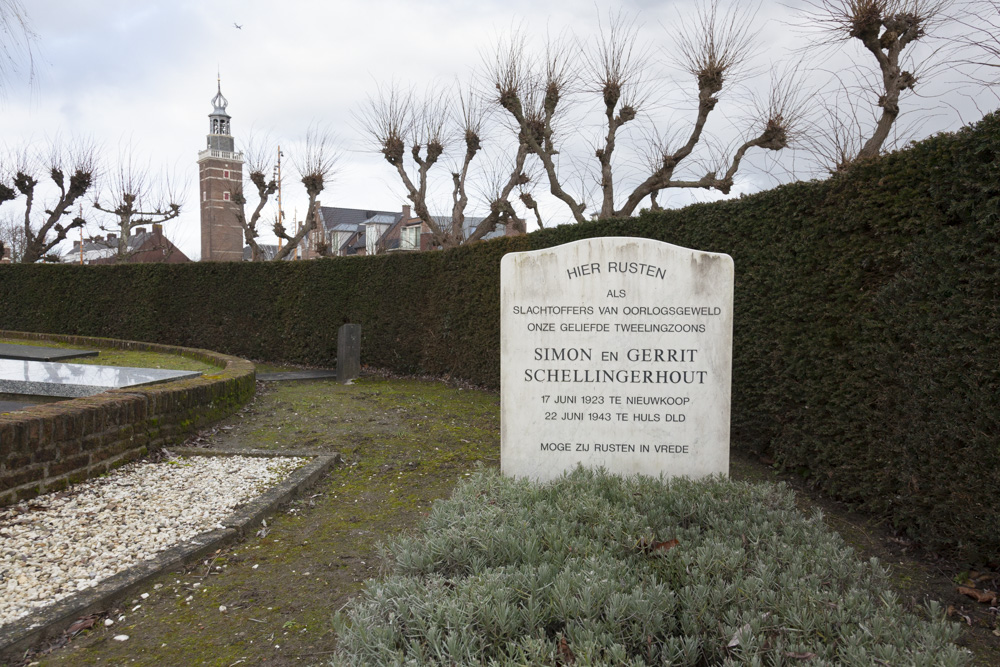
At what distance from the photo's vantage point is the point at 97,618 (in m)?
3.15

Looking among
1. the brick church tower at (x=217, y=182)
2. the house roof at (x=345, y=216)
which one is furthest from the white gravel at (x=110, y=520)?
the brick church tower at (x=217, y=182)

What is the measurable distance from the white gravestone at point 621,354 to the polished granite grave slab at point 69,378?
16.5 ft

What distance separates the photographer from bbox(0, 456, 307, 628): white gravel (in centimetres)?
341

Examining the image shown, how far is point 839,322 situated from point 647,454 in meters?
1.95

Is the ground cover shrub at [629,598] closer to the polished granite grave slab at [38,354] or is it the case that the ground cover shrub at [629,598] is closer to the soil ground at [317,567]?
the soil ground at [317,567]

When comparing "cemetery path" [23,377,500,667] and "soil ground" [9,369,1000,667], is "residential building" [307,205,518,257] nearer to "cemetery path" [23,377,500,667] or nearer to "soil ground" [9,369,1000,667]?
"cemetery path" [23,377,500,667]

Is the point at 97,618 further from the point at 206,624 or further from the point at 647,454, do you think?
the point at 647,454

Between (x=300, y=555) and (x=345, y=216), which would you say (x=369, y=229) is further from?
(x=300, y=555)

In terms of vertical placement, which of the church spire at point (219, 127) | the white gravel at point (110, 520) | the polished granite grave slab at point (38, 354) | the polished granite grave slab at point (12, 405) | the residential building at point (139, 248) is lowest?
the white gravel at point (110, 520)

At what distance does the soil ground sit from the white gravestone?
1.26m

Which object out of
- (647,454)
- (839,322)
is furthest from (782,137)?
(647,454)

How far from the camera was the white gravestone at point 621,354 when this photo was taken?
13.1 ft

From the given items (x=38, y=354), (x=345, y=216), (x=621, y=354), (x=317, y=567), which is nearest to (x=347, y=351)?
(x=38, y=354)

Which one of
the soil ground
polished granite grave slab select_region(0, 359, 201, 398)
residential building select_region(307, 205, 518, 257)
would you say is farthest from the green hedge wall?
residential building select_region(307, 205, 518, 257)
